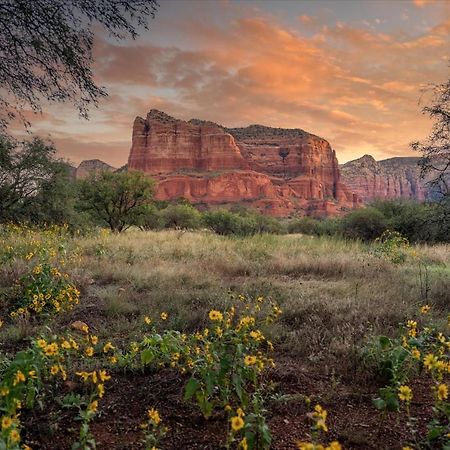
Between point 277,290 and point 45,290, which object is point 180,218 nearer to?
point 277,290

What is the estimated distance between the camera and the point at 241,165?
150750 millimetres

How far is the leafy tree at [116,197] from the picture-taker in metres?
27.4

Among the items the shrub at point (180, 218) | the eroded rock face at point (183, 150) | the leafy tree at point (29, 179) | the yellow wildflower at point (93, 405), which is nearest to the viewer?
the yellow wildflower at point (93, 405)

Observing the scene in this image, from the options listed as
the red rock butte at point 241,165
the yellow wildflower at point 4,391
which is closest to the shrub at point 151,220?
the yellow wildflower at point 4,391

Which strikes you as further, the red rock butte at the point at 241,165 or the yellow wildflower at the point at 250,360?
the red rock butte at the point at 241,165

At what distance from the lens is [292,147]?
16712 cm

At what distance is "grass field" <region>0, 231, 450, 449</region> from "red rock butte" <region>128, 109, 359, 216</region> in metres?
119

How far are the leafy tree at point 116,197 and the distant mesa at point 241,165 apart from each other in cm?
9962

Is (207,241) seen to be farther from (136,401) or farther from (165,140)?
(165,140)

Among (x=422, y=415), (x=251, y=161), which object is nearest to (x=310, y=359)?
(x=422, y=415)

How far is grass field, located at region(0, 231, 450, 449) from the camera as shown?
9.41ft

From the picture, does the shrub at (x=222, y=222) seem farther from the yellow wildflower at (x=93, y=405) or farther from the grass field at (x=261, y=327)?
the yellow wildflower at (x=93, y=405)

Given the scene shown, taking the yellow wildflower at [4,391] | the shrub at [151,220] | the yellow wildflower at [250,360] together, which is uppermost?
the shrub at [151,220]

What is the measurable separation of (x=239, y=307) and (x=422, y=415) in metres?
3.04
